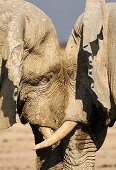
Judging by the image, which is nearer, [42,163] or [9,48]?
[9,48]

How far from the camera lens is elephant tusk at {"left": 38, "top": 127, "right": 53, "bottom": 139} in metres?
5.01

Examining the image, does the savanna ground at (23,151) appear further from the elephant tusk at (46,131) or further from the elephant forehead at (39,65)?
the elephant forehead at (39,65)

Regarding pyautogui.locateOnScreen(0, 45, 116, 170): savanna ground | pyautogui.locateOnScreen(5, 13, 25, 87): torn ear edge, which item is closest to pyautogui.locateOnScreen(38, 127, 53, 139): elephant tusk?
pyautogui.locateOnScreen(5, 13, 25, 87): torn ear edge

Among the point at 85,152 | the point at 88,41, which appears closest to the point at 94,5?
the point at 88,41

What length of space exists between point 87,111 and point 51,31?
1.57 feet

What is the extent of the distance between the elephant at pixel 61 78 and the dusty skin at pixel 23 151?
2657mm

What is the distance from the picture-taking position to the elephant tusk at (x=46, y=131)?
5012 millimetres

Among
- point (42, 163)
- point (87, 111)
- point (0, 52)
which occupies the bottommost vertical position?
point (42, 163)

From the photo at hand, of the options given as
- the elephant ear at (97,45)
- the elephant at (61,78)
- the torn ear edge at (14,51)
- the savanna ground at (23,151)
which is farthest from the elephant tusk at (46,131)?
the savanna ground at (23,151)

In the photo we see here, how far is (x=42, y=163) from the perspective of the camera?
5.35 metres

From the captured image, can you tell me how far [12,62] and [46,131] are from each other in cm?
65

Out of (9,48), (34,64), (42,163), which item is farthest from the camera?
(42,163)

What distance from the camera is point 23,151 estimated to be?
28.8 feet

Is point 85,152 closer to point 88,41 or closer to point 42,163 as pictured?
point 42,163
